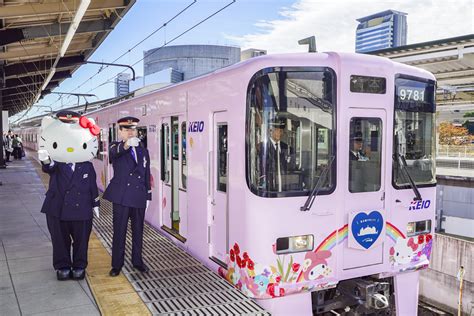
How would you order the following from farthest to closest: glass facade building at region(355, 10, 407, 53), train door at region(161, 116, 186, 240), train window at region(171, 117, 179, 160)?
1. glass facade building at region(355, 10, 407, 53)
2. train window at region(171, 117, 179, 160)
3. train door at region(161, 116, 186, 240)

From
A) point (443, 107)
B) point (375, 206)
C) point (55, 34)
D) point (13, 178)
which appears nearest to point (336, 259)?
point (375, 206)

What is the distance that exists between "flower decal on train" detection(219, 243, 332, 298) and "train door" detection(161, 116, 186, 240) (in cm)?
200

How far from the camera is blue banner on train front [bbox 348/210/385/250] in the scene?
4.20 meters

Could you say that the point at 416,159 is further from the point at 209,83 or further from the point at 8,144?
the point at 8,144

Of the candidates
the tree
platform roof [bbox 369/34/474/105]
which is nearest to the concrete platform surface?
platform roof [bbox 369/34/474/105]

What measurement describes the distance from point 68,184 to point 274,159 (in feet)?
7.49

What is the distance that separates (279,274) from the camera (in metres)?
3.92

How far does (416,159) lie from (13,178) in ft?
49.5

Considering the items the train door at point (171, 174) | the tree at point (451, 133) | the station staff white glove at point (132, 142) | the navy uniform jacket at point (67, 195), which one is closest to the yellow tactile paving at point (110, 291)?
the navy uniform jacket at point (67, 195)

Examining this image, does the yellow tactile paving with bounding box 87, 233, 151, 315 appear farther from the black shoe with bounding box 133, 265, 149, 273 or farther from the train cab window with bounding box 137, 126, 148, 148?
the train cab window with bounding box 137, 126, 148, 148

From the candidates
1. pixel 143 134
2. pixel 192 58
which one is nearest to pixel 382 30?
pixel 192 58

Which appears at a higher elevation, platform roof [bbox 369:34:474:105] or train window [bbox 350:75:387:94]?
platform roof [bbox 369:34:474:105]

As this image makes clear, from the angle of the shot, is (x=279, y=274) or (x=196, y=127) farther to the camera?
(x=196, y=127)

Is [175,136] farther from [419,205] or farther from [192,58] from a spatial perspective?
[192,58]
